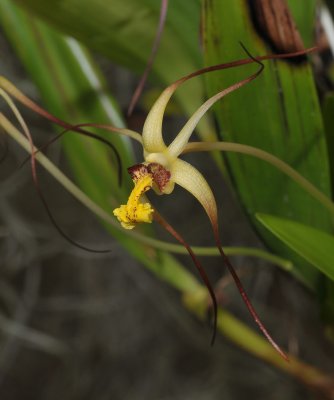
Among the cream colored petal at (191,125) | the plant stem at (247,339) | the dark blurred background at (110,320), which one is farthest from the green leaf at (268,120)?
the dark blurred background at (110,320)

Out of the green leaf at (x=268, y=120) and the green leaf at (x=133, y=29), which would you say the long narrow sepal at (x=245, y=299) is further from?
the green leaf at (x=133, y=29)

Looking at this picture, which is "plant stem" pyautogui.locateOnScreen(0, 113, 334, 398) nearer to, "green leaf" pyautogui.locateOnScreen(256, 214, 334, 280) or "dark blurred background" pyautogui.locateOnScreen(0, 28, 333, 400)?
"green leaf" pyautogui.locateOnScreen(256, 214, 334, 280)

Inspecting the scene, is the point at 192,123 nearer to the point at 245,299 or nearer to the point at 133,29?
the point at 245,299

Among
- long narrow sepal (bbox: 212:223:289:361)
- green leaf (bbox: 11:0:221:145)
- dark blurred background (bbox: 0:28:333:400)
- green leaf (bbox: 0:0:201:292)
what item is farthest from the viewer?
dark blurred background (bbox: 0:28:333:400)

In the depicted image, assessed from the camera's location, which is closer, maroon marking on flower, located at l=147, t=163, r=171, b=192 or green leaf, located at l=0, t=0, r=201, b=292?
maroon marking on flower, located at l=147, t=163, r=171, b=192

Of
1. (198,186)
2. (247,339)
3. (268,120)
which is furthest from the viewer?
(247,339)

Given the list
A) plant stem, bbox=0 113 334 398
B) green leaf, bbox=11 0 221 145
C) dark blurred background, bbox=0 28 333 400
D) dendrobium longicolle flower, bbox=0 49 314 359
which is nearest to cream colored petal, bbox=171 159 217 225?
dendrobium longicolle flower, bbox=0 49 314 359

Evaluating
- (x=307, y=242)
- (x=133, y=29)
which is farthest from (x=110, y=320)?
(x=307, y=242)
